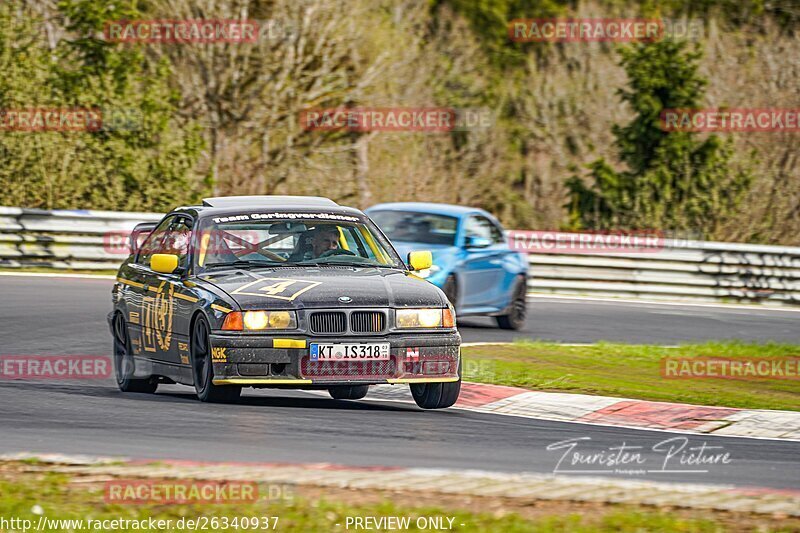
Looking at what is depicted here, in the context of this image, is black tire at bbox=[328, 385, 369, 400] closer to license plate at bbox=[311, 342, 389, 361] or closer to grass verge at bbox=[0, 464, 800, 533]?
license plate at bbox=[311, 342, 389, 361]

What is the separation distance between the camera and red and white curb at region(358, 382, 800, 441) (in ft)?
35.0

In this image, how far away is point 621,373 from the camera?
47.0 ft

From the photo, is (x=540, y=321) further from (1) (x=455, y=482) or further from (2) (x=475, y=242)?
(1) (x=455, y=482)

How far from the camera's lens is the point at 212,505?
6.79 metres

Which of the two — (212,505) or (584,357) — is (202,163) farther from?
(212,505)

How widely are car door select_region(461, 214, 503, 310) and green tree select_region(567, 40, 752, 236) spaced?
445 inches

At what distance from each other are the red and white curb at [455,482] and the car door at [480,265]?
10188 millimetres

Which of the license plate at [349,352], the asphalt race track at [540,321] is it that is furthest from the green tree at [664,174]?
the license plate at [349,352]

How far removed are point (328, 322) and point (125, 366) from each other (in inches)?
98.1

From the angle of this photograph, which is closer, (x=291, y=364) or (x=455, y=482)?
(x=455, y=482)

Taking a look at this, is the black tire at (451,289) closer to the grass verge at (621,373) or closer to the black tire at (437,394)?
the grass verge at (621,373)

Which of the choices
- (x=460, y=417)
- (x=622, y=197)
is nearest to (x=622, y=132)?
(x=622, y=197)

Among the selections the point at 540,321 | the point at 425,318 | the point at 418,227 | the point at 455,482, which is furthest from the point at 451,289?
the point at 455,482

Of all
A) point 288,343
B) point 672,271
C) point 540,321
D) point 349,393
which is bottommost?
point 672,271
